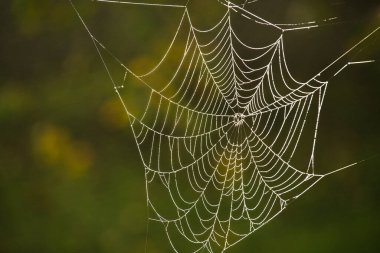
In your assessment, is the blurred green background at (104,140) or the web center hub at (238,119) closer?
the web center hub at (238,119)

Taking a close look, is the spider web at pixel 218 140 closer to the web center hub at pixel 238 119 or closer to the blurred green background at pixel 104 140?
the blurred green background at pixel 104 140

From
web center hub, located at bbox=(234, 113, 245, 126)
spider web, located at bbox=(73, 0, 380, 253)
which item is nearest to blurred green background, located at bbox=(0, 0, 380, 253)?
spider web, located at bbox=(73, 0, 380, 253)

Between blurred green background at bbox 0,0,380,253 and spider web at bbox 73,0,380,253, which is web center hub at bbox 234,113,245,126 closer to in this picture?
spider web at bbox 73,0,380,253

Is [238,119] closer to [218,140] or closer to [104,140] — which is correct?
[218,140]

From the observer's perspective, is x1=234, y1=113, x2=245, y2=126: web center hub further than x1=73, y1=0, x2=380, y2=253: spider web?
No

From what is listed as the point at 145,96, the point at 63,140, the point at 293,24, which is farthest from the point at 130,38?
the point at 293,24

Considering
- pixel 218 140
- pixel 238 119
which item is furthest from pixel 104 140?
pixel 238 119

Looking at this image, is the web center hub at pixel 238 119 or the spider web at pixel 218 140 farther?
the spider web at pixel 218 140

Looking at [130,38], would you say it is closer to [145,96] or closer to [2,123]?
[145,96]

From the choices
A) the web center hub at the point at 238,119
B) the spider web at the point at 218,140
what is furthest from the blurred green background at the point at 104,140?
the web center hub at the point at 238,119
